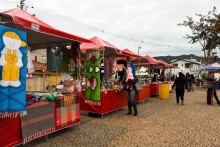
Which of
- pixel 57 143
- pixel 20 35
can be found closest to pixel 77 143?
pixel 57 143

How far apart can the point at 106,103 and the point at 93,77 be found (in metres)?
1.08

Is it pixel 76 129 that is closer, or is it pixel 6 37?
pixel 6 37

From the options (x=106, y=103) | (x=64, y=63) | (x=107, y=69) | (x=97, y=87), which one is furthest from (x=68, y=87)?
(x=107, y=69)

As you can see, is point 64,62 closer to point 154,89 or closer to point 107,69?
point 107,69

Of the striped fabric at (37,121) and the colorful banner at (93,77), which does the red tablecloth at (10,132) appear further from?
the colorful banner at (93,77)

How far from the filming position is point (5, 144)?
171 inches

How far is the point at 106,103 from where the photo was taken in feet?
27.2

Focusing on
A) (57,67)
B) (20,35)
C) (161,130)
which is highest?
(20,35)

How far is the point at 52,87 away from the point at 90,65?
1472 mm

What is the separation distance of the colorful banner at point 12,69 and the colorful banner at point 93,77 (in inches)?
140

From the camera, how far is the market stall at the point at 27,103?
420 centimetres

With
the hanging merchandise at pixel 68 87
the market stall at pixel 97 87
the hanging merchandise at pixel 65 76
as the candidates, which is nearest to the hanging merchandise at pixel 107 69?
the market stall at pixel 97 87

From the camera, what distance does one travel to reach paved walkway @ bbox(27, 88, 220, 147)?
17.8 feet

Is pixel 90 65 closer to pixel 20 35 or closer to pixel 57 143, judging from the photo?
pixel 57 143
